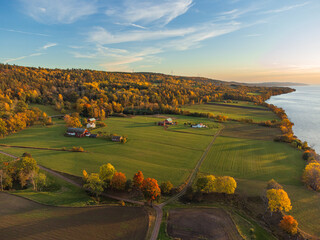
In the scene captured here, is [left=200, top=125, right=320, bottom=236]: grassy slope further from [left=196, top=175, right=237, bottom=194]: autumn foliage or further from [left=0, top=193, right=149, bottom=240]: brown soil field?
[left=0, top=193, right=149, bottom=240]: brown soil field

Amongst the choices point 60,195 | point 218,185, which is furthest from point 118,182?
point 218,185

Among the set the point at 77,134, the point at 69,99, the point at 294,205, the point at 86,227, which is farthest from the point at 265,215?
the point at 69,99

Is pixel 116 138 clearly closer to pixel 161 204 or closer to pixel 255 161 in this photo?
pixel 161 204

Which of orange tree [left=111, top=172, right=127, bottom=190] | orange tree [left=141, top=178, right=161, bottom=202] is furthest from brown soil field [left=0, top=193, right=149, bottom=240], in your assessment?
orange tree [left=111, top=172, right=127, bottom=190]

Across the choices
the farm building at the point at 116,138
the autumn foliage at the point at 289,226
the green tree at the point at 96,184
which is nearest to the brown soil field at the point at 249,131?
the farm building at the point at 116,138

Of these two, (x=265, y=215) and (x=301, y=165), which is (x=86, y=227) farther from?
(x=301, y=165)

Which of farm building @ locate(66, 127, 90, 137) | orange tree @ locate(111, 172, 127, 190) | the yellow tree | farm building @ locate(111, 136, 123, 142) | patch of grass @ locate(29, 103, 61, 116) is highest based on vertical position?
patch of grass @ locate(29, 103, 61, 116)

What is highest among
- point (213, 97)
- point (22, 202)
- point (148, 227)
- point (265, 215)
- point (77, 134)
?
point (213, 97)

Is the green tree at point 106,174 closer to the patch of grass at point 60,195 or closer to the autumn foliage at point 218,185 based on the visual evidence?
the patch of grass at point 60,195
